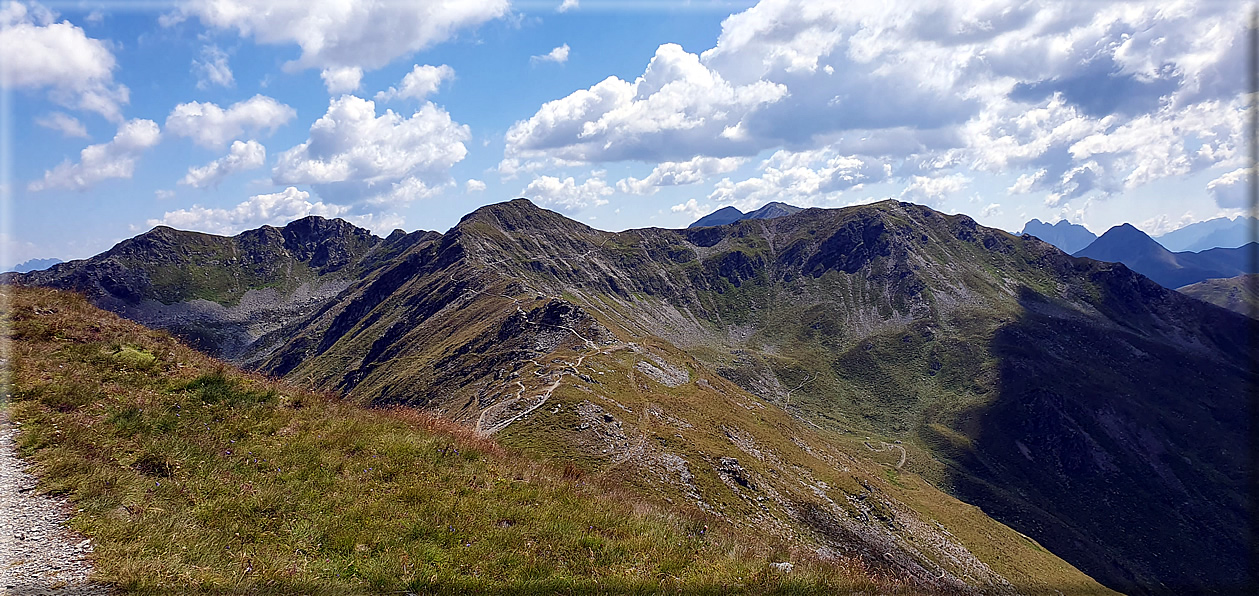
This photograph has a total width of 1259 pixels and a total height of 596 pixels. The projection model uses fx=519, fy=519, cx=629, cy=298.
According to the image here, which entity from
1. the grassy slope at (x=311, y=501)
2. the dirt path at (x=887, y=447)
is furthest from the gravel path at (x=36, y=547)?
the dirt path at (x=887, y=447)

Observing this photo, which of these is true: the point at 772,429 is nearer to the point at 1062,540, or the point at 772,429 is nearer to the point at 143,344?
the point at 1062,540

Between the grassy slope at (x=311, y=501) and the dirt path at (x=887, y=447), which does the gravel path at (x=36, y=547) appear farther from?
the dirt path at (x=887, y=447)


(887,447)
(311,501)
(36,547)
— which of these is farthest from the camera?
(887,447)

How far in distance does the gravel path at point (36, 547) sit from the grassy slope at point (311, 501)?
10.4 inches

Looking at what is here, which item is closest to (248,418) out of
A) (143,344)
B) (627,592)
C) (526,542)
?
(143,344)

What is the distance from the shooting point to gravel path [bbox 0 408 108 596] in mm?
7664

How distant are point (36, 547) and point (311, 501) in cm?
402

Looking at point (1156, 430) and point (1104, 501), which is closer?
point (1104, 501)

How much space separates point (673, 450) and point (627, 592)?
54.9 meters

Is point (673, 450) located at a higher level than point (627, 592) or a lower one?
lower

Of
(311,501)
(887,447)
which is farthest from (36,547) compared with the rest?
(887,447)

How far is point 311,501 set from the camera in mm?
11406

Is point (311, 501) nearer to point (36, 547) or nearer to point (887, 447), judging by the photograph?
point (36, 547)

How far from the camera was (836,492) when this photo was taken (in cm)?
7419
